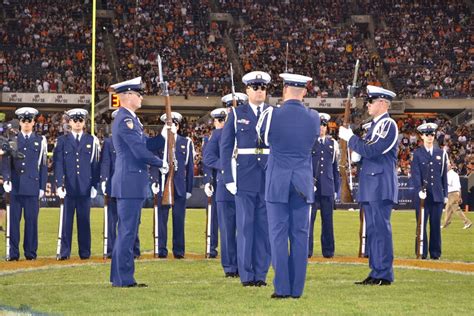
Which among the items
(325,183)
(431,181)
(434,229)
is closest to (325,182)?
(325,183)

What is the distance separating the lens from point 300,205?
34.4 feet

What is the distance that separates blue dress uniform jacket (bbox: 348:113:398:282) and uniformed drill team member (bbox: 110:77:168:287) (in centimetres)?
239

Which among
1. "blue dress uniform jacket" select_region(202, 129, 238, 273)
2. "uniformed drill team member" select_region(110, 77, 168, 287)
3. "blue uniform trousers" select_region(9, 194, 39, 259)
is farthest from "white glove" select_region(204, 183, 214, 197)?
"uniformed drill team member" select_region(110, 77, 168, 287)

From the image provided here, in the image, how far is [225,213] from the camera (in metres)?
13.8

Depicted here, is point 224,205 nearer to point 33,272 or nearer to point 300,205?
point 33,272

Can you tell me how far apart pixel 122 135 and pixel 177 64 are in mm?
39882

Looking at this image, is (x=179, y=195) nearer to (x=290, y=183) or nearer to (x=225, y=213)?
(x=225, y=213)

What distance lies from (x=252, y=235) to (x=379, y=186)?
1609 millimetres

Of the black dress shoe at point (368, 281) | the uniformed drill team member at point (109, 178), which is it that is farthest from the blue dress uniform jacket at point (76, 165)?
the black dress shoe at point (368, 281)

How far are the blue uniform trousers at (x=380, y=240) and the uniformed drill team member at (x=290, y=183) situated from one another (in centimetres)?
181

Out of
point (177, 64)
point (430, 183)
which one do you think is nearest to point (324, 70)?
point (177, 64)

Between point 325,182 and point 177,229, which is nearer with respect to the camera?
point 177,229

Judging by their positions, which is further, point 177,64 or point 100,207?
point 177,64

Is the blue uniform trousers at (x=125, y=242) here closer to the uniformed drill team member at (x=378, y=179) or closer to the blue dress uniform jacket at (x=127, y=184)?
the blue dress uniform jacket at (x=127, y=184)
